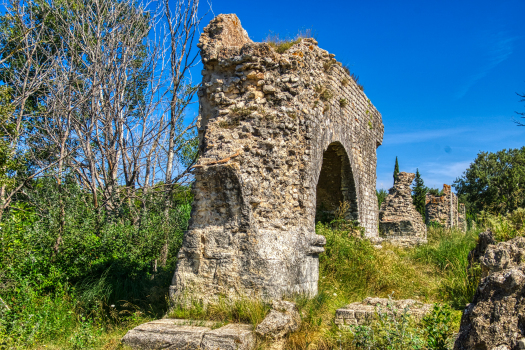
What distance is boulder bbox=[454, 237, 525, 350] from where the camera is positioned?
103 inches

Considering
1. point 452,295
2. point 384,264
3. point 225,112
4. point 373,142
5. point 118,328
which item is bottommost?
point 118,328

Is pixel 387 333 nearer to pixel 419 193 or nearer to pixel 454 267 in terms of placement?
pixel 454 267

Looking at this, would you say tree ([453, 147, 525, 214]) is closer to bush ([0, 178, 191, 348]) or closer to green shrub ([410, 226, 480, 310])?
green shrub ([410, 226, 480, 310])

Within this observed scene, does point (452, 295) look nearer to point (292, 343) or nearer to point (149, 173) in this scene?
point (292, 343)

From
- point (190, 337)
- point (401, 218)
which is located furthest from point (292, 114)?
point (401, 218)

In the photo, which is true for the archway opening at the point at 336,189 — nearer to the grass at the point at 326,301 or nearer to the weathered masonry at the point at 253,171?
the grass at the point at 326,301

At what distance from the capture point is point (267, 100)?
17.5ft

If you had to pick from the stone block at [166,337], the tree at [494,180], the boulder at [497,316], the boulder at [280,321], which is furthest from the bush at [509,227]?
the tree at [494,180]

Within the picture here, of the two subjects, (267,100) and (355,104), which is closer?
(267,100)

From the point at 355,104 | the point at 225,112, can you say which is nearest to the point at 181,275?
the point at 225,112

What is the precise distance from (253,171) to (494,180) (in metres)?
31.1

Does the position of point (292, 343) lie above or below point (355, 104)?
below

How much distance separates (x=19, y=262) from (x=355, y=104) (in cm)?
785

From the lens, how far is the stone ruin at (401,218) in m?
12.2
